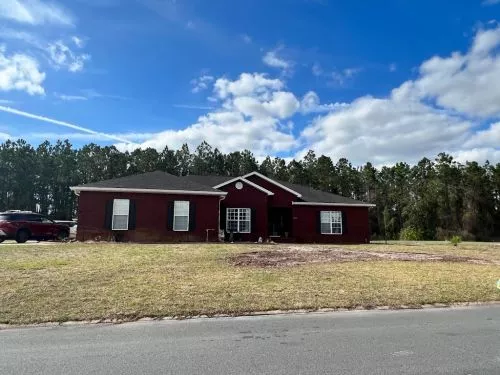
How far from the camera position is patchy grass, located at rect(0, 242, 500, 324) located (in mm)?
7871

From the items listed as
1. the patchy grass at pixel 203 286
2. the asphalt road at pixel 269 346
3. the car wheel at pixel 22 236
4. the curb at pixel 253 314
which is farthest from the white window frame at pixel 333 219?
the asphalt road at pixel 269 346

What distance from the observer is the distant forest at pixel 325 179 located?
5116 centimetres

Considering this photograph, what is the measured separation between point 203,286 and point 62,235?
16509mm

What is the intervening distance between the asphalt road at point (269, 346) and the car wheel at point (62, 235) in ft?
58.1

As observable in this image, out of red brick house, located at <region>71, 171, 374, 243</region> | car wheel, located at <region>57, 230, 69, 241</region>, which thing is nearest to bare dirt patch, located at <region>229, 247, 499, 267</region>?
red brick house, located at <region>71, 171, 374, 243</region>

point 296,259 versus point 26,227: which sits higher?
point 26,227

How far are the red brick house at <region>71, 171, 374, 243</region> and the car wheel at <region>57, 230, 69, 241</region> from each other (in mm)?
1323

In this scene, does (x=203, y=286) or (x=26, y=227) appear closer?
(x=203, y=286)

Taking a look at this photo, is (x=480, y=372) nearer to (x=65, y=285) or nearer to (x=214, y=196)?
(x=65, y=285)

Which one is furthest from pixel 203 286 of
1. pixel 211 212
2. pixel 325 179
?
pixel 325 179

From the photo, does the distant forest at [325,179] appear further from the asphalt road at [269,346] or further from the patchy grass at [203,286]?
the asphalt road at [269,346]

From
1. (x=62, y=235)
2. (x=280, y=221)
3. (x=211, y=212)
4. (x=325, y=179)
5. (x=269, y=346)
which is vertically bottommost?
(x=269, y=346)

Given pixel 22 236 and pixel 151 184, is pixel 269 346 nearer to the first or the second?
pixel 151 184

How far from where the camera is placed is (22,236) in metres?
21.5
